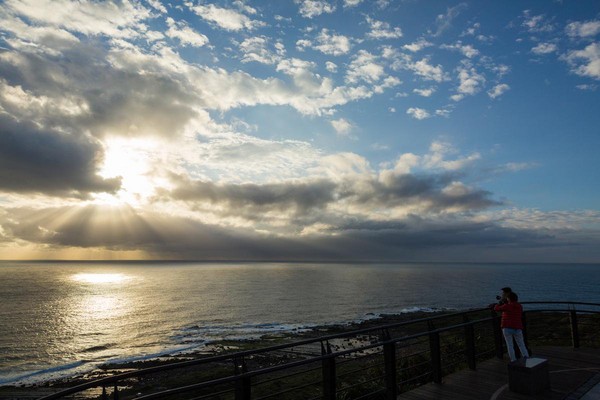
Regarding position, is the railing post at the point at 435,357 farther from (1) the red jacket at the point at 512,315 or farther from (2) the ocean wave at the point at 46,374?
(2) the ocean wave at the point at 46,374

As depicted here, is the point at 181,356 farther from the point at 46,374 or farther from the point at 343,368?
the point at 343,368

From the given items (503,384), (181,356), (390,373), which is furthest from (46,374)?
(503,384)

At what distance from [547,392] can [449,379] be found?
199 centimetres

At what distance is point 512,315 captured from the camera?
32.9 feet

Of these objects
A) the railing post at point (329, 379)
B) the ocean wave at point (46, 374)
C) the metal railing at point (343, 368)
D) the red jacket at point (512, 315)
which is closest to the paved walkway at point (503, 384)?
the metal railing at point (343, 368)

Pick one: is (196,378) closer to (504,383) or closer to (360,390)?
(360,390)

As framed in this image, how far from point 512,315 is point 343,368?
52.7 feet

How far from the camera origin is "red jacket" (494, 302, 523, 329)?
9.98 metres

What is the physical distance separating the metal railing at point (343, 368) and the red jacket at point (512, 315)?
59 centimetres

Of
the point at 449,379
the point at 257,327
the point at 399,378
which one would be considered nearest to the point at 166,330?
the point at 257,327

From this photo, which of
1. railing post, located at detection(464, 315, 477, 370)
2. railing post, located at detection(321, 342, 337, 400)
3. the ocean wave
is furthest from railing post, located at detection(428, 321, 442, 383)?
the ocean wave

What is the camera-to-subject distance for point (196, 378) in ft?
83.1

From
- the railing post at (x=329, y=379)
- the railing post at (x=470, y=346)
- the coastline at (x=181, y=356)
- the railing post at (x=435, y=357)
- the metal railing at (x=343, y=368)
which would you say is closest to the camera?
the metal railing at (x=343, y=368)

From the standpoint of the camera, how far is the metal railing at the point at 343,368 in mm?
5289
